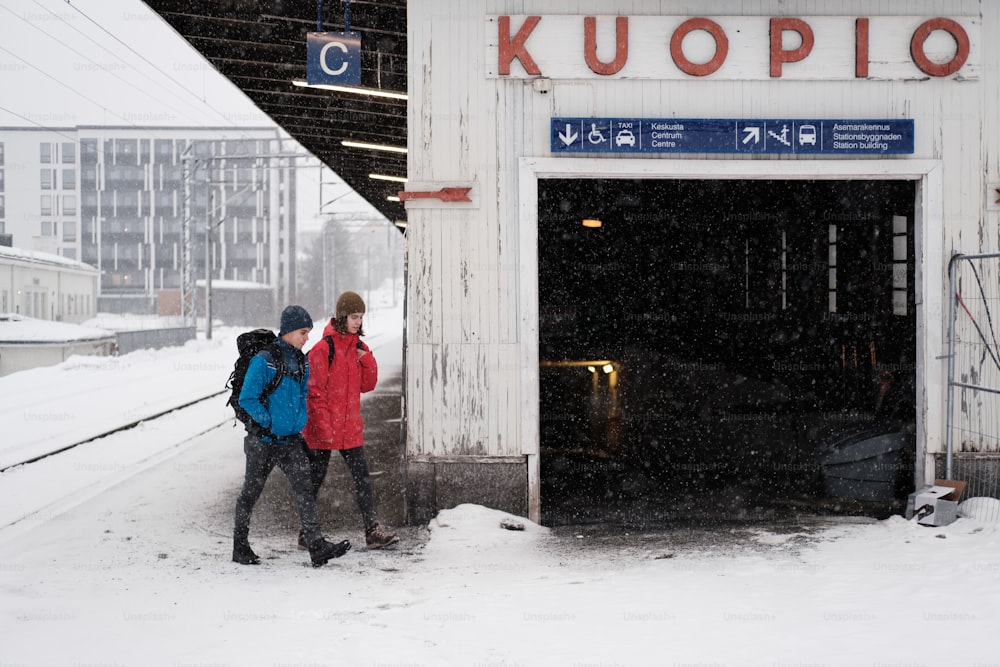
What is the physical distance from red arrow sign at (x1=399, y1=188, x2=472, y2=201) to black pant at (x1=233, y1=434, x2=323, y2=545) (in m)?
2.18

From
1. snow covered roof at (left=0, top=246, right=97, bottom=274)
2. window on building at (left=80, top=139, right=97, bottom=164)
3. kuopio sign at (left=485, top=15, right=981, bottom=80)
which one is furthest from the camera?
window on building at (left=80, top=139, right=97, bottom=164)

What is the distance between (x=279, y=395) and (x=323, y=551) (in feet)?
3.60


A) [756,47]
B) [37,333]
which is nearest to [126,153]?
[37,333]

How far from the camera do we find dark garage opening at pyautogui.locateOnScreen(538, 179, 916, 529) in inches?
328

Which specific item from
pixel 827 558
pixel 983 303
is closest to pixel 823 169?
pixel 983 303

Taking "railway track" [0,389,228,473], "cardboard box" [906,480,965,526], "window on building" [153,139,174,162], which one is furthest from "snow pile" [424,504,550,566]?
"window on building" [153,139,174,162]

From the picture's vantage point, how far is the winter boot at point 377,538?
21.0 ft

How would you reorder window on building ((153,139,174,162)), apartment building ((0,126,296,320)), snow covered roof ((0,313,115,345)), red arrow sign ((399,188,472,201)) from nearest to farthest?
red arrow sign ((399,188,472,201)) → snow covered roof ((0,313,115,345)) → apartment building ((0,126,296,320)) → window on building ((153,139,174,162))

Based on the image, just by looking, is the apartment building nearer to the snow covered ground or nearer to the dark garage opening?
the dark garage opening

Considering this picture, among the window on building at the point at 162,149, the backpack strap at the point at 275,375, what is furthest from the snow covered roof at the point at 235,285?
the backpack strap at the point at 275,375

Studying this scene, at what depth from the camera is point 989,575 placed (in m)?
5.39

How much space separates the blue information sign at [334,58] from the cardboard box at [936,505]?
5.61 metres

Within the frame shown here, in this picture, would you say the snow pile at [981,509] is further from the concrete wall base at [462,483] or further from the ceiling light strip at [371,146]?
the ceiling light strip at [371,146]

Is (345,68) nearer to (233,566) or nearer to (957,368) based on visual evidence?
(233,566)
